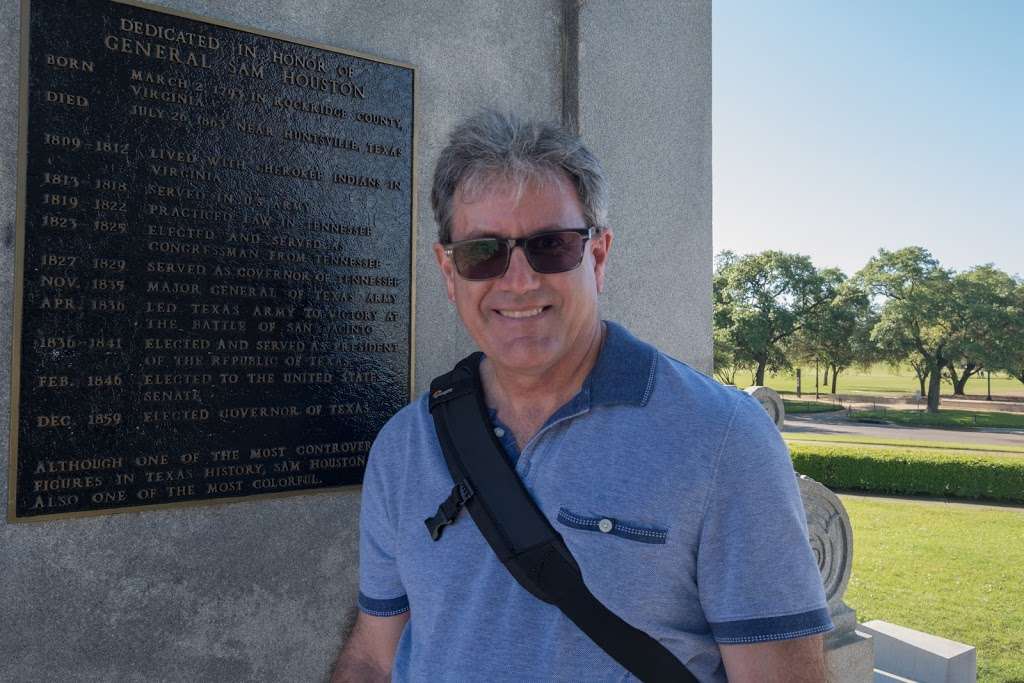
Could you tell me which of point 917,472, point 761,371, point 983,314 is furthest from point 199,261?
point 761,371

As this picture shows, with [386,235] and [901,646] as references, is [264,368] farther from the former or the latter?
[901,646]

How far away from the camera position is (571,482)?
6.10 ft

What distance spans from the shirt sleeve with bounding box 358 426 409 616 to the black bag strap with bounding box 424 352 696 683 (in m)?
0.22

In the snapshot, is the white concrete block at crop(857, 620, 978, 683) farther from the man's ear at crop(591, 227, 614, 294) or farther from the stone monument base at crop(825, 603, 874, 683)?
the man's ear at crop(591, 227, 614, 294)

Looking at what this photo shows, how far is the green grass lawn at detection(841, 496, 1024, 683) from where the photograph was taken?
7.11 m

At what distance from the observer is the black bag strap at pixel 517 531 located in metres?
1.73

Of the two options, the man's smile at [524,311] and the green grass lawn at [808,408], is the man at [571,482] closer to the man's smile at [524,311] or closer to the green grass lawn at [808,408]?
the man's smile at [524,311]

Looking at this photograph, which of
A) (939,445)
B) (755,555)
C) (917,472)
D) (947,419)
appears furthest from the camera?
(947,419)

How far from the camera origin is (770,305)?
56.9 metres

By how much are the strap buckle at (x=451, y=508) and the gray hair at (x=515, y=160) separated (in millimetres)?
673

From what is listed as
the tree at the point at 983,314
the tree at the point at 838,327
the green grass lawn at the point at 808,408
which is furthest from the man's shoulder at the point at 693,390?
the tree at the point at 838,327

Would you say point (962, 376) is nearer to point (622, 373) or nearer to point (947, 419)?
point (947, 419)

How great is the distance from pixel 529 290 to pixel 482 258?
0.50 feet

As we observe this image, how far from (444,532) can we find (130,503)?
143cm
